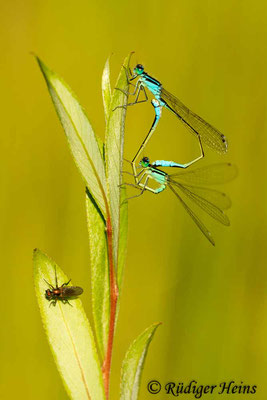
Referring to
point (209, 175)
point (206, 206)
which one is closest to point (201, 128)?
point (209, 175)

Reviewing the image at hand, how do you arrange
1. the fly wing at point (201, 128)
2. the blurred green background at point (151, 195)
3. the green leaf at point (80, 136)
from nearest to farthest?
the green leaf at point (80, 136), the fly wing at point (201, 128), the blurred green background at point (151, 195)

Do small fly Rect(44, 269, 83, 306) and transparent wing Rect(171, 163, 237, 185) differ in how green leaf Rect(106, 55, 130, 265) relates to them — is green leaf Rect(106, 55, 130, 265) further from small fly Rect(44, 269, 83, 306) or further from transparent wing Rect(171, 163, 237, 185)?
transparent wing Rect(171, 163, 237, 185)

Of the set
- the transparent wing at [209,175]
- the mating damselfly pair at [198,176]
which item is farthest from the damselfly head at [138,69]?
the transparent wing at [209,175]

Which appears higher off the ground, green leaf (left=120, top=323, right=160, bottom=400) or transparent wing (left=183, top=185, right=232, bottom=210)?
transparent wing (left=183, top=185, right=232, bottom=210)

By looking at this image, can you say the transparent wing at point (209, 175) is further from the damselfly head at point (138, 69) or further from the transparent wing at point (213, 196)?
the damselfly head at point (138, 69)

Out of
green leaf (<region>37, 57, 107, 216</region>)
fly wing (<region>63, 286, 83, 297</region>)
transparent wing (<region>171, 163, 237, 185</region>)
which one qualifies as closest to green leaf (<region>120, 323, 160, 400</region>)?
fly wing (<region>63, 286, 83, 297</region>)

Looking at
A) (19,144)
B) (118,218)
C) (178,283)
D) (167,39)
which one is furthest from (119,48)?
(118,218)
